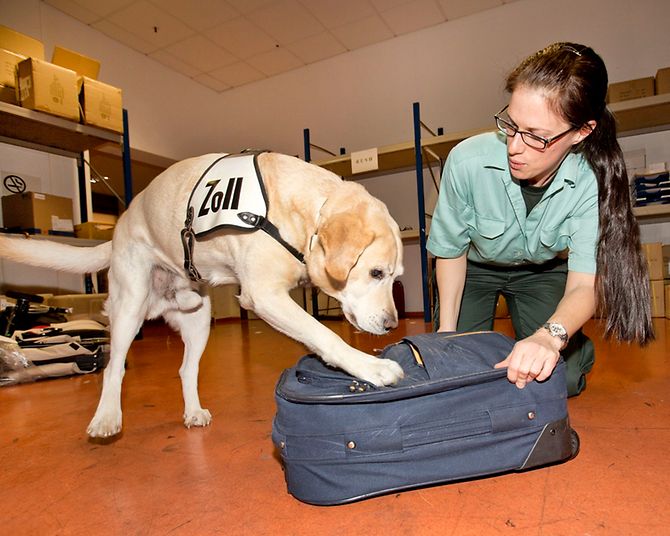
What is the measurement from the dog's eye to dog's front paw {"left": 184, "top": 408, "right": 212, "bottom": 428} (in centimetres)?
99

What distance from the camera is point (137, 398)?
2.49 m

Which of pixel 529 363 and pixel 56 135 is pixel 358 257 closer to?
pixel 529 363

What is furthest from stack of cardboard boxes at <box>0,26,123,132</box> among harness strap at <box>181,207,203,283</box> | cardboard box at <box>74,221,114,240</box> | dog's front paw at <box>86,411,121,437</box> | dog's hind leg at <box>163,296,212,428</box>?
dog's front paw at <box>86,411,121,437</box>

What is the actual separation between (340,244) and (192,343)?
107cm

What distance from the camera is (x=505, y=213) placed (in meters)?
1.85

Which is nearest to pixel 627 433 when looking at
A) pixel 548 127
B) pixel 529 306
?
pixel 529 306

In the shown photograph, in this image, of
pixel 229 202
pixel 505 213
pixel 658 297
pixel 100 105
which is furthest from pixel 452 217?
pixel 658 297

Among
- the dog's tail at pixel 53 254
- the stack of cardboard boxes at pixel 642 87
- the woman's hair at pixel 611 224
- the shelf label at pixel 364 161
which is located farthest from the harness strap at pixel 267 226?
the stack of cardboard boxes at pixel 642 87

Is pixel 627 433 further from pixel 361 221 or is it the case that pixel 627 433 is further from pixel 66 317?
pixel 66 317

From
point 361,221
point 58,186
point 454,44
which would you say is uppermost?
point 454,44

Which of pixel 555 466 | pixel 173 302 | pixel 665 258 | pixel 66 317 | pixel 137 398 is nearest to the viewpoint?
pixel 555 466

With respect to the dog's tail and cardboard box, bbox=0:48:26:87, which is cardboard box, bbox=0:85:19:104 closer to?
cardboard box, bbox=0:48:26:87

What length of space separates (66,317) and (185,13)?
4.28 m

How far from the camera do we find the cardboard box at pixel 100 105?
4.11m
